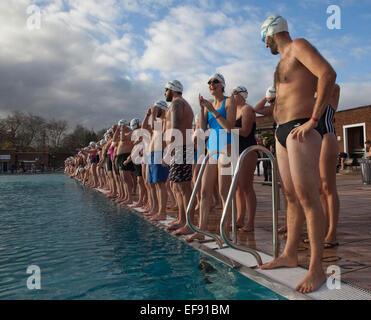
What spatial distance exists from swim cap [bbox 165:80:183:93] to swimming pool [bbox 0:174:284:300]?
2.40 meters

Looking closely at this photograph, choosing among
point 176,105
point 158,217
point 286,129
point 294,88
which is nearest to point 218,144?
point 176,105

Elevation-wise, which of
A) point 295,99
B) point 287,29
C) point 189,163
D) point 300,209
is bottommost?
point 300,209

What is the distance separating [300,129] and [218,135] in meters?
1.69

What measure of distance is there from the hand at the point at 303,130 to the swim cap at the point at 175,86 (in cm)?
297

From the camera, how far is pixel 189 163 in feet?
16.5

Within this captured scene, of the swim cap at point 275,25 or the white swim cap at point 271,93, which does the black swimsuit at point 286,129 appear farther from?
the white swim cap at point 271,93

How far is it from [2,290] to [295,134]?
2.80 meters

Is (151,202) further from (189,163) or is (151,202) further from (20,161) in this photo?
(20,161)

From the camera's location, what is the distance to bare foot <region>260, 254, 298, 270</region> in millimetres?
2835

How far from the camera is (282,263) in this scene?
2.85m

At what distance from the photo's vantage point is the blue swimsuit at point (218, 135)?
13.4 ft

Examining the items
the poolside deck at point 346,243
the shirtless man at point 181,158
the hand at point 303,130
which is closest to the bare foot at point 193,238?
the poolside deck at point 346,243
